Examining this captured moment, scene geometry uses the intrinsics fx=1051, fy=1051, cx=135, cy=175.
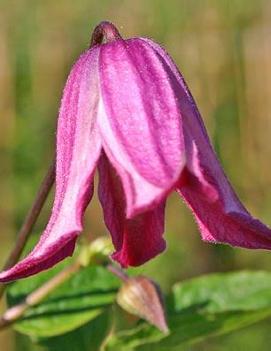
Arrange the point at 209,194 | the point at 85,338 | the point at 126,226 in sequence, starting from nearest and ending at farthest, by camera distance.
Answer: the point at 209,194
the point at 126,226
the point at 85,338

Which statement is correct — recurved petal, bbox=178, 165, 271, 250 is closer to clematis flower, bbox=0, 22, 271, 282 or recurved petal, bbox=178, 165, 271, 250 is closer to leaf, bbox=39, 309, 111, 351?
clematis flower, bbox=0, 22, 271, 282

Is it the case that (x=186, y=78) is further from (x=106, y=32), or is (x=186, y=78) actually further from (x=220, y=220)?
(x=220, y=220)

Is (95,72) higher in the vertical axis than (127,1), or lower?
higher

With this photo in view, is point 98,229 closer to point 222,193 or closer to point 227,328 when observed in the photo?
point 227,328

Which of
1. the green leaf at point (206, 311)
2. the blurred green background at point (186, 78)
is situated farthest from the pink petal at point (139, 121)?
the blurred green background at point (186, 78)

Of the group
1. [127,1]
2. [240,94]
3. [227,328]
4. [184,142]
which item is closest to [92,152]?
[184,142]

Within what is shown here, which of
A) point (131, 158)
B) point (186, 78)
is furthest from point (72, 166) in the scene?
point (186, 78)
